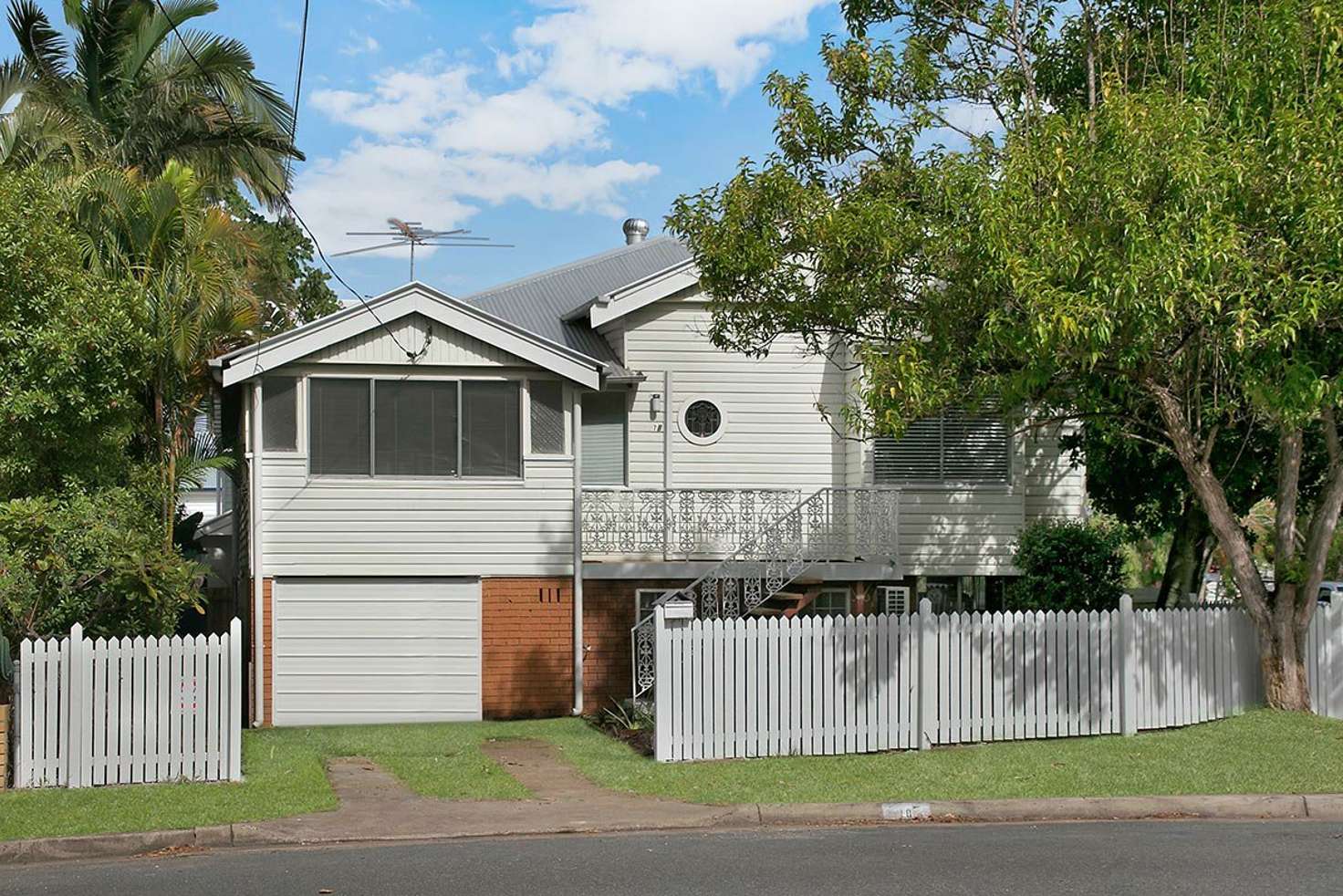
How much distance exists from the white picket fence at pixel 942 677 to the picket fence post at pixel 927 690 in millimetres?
13

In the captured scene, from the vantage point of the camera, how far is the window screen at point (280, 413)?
19953 mm

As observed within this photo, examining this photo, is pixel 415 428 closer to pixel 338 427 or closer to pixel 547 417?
pixel 338 427

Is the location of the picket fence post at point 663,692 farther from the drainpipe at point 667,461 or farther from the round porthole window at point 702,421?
the round porthole window at point 702,421

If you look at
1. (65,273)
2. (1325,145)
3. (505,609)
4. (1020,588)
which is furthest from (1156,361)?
(65,273)

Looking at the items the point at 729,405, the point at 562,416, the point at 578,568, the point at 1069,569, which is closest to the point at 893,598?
the point at 1069,569

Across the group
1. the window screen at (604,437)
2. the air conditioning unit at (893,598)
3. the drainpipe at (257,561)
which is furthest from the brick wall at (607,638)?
the drainpipe at (257,561)

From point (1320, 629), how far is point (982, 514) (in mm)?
6356

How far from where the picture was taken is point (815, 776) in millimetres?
14031

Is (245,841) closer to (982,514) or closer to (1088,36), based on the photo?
(1088,36)

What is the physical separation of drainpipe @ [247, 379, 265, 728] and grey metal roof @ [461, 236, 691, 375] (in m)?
4.68

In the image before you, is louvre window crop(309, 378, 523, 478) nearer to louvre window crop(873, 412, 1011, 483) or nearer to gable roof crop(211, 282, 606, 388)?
gable roof crop(211, 282, 606, 388)

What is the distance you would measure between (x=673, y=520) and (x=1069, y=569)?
225 inches

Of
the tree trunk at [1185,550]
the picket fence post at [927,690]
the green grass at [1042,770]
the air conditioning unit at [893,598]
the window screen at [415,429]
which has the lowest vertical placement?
the green grass at [1042,770]

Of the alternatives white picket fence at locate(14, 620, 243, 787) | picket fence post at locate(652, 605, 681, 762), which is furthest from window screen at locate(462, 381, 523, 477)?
white picket fence at locate(14, 620, 243, 787)
